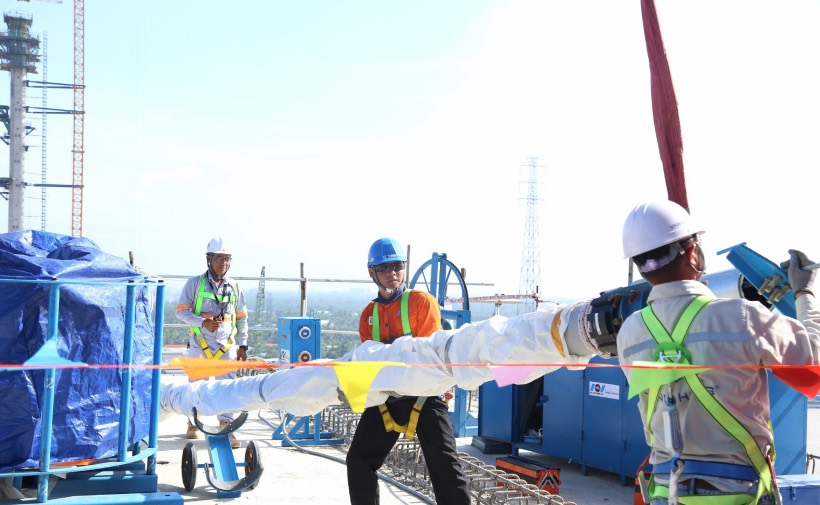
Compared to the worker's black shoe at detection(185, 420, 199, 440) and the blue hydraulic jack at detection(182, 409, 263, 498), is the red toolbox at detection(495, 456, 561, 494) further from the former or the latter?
the worker's black shoe at detection(185, 420, 199, 440)

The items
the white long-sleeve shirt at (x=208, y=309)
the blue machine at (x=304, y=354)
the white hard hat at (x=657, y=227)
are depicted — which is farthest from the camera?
the blue machine at (x=304, y=354)

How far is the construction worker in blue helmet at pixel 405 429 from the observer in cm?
475

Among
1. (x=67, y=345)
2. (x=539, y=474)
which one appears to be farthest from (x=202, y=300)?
(x=539, y=474)

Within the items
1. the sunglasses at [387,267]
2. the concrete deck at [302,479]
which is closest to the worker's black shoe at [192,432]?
the concrete deck at [302,479]

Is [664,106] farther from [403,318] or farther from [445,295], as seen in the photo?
[445,295]

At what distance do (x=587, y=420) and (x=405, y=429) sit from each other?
141 inches

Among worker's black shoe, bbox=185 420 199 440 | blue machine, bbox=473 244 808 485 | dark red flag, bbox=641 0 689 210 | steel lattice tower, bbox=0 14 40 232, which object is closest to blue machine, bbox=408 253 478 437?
blue machine, bbox=473 244 808 485

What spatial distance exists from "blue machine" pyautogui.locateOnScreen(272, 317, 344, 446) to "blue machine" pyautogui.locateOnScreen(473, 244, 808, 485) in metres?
1.87

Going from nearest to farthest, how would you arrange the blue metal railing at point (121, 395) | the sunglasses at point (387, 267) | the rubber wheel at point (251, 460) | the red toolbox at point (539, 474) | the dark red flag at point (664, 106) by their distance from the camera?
the dark red flag at point (664, 106) → the blue metal railing at point (121, 395) → the sunglasses at point (387, 267) → the rubber wheel at point (251, 460) → the red toolbox at point (539, 474)

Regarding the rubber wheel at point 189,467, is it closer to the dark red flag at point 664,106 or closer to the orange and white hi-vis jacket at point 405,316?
the orange and white hi-vis jacket at point 405,316

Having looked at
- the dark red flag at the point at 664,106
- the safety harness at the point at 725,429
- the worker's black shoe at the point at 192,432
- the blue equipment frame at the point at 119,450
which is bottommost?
the worker's black shoe at the point at 192,432

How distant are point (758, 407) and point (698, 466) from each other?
0.90 ft

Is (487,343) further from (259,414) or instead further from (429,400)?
(259,414)

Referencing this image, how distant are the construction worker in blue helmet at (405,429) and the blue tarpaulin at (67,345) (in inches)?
66.9
